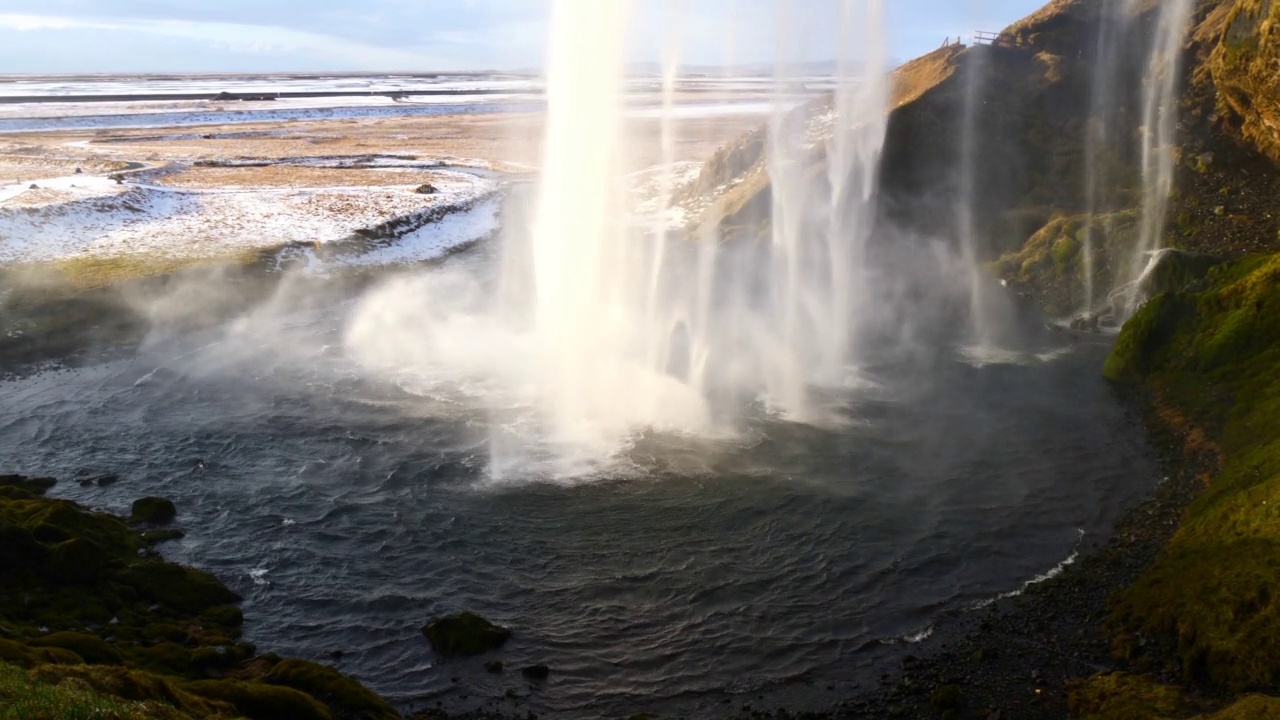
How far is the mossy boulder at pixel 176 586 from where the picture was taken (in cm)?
2180

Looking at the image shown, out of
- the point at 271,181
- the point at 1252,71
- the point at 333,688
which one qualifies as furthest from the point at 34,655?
the point at 271,181

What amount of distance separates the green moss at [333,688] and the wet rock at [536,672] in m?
2.93

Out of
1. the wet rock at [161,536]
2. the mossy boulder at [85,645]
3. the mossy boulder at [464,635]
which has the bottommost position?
the mossy boulder at [464,635]

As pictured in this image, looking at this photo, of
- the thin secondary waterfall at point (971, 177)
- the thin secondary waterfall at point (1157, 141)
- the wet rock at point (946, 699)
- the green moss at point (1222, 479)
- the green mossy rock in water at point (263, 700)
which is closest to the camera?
the green mossy rock in water at point (263, 700)

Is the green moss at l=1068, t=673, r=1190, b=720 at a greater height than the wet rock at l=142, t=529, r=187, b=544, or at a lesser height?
greater

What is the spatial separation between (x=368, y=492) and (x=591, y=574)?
8568mm

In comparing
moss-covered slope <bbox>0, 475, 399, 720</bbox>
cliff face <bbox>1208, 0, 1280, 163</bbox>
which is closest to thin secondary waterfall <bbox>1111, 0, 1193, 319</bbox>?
cliff face <bbox>1208, 0, 1280, 163</bbox>

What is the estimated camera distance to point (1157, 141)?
50812 mm

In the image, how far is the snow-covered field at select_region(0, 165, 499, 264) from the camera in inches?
2234

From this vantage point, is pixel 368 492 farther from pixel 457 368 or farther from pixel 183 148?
pixel 183 148

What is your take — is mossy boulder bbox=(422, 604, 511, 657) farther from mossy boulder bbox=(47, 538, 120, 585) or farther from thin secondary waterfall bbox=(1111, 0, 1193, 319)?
thin secondary waterfall bbox=(1111, 0, 1193, 319)

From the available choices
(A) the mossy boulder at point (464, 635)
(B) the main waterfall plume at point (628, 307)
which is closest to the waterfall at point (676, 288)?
(B) the main waterfall plume at point (628, 307)

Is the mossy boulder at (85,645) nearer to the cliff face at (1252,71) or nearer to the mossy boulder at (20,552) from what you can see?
the mossy boulder at (20,552)

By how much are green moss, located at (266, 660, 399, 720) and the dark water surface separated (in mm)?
1307
